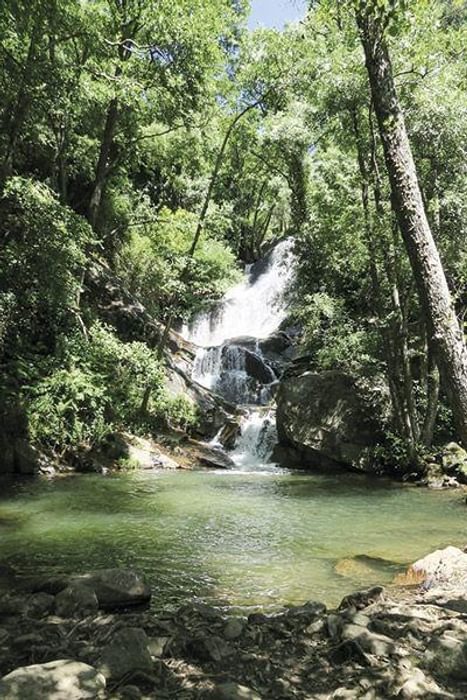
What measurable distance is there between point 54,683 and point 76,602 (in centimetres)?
186

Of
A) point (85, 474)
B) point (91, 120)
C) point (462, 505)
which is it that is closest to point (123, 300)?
point (91, 120)

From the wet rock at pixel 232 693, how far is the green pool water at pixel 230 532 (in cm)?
235

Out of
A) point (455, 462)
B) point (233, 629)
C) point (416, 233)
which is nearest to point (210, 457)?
point (455, 462)

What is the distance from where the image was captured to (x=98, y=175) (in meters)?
17.6

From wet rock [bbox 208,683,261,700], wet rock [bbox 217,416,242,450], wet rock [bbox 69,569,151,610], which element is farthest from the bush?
wet rock [bbox 208,683,261,700]

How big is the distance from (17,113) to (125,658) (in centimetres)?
1087

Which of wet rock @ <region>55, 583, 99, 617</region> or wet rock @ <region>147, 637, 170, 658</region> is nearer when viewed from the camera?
wet rock @ <region>147, 637, 170, 658</region>

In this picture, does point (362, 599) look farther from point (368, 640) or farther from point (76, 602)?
point (76, 602)

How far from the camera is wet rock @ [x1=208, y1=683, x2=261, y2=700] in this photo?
3014 mm

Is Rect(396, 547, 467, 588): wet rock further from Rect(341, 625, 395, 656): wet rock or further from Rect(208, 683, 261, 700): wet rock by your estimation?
Rect(208, 683, 261, 700): wet rock

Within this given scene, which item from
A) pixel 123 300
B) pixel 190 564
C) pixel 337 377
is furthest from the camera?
pixel 123 300

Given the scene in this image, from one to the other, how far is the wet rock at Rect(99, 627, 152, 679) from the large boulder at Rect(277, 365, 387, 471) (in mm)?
12156

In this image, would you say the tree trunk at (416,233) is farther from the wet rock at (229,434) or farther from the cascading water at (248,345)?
the wet rock at (229,434)

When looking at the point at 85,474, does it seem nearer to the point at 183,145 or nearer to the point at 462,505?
the point at 462,505
